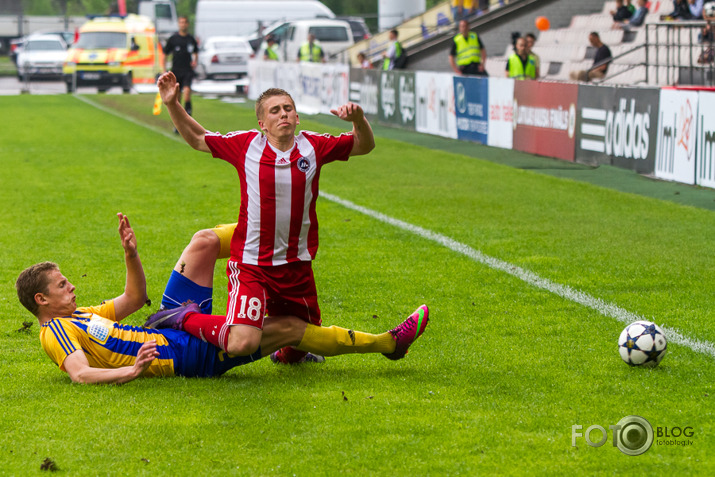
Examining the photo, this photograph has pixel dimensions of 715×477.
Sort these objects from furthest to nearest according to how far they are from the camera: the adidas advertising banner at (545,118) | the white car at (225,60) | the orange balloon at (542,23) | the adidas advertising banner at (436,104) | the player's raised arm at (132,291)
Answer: the white car at (225,60) < the orange balloon at (542,23) < the adidas advertising banner at (436,104) < the adidas advertising banner at (545,118) < the player's raised arm at (132,291)

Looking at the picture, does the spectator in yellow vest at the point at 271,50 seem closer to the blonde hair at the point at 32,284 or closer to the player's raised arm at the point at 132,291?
the player's raised arm at the point at 132,291

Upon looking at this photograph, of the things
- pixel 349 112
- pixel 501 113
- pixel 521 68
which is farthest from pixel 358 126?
pixel 521 68

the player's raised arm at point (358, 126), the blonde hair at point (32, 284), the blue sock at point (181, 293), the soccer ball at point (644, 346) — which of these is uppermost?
the player's raised arm at point (358, 126)

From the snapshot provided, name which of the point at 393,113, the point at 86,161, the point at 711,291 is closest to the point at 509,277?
the point at 711,291

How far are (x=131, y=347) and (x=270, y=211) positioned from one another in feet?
3.30

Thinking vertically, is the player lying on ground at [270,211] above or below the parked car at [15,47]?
below

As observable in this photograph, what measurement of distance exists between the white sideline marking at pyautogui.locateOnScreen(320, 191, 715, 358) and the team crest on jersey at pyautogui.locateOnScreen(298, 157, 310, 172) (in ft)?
7.83

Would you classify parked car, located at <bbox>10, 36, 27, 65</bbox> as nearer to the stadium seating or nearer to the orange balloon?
the orange balloon

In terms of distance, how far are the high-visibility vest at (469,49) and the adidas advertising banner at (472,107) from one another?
110 inches

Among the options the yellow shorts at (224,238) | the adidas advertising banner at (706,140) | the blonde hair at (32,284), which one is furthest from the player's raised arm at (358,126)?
the adidas advertising banner at (706,140)

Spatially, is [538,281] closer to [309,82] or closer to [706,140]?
[706,140]

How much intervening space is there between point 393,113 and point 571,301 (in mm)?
15258

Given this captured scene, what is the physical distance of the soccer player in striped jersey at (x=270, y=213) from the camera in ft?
16.4
